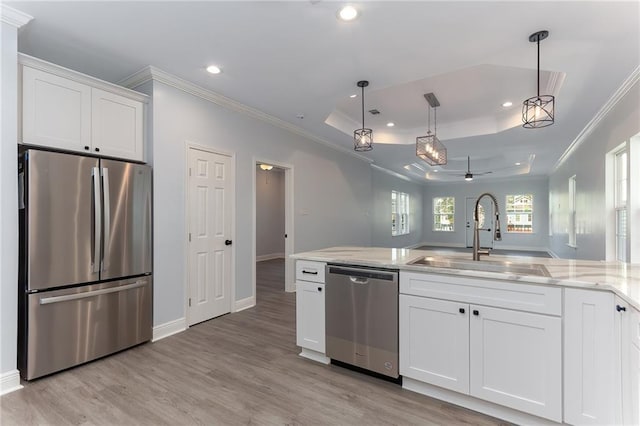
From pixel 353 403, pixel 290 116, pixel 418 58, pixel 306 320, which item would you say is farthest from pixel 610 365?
pixel 290 116

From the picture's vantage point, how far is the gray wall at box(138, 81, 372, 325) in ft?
10.7

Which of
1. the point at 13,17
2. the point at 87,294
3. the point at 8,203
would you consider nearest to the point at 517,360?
the point at 87,294

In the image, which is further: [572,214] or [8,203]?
[572,214]

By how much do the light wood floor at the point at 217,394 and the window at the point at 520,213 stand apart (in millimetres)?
11607

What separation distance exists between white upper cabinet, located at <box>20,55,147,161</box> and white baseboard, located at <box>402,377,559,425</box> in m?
3.33

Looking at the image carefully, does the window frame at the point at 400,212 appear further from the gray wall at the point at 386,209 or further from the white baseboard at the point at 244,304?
the white baseboard at the point at 244,304

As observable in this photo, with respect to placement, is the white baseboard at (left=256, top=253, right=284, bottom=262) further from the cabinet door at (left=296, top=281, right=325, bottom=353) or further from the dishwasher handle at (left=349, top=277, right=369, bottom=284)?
the dishwasher handle at (left=349, top=277, right=369, bottom=284)

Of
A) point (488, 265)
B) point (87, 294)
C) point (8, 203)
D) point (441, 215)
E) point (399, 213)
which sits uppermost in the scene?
point (8, 203)

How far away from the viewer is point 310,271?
267 cm

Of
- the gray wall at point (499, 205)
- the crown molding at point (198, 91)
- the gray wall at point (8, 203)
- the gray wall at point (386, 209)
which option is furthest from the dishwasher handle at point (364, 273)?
the gray wall at point (499, 205)

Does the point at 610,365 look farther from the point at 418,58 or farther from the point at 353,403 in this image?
the point at 418,58

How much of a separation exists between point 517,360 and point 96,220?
3371 mm

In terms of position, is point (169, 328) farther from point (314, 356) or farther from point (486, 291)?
point (486, 291)

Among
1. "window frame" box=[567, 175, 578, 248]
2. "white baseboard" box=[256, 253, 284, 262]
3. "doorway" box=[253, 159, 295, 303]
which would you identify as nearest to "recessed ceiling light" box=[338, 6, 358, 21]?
"doorway" box=[253, 159, 295, 303]
